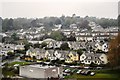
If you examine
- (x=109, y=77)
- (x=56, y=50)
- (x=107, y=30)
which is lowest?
(x=109, y=77)

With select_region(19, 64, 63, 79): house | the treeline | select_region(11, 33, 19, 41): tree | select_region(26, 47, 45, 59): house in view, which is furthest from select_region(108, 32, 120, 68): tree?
select_region(11, 33, 19, 41): tree

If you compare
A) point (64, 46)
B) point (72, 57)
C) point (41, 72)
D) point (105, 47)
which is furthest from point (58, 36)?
point (105, 47)

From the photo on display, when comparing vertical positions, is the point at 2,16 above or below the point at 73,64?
above

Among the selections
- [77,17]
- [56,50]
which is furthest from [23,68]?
[77,17]

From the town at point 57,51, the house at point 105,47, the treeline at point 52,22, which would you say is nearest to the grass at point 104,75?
the town at point 57,51

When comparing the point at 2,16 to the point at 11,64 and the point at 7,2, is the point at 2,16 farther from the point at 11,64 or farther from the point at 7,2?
the point at 11,64

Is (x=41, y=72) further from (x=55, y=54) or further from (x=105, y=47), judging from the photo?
(x=105, y=47)

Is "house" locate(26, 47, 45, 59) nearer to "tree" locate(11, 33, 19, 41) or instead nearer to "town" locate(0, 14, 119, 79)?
"town" locate(0, 14, 119, 79)
